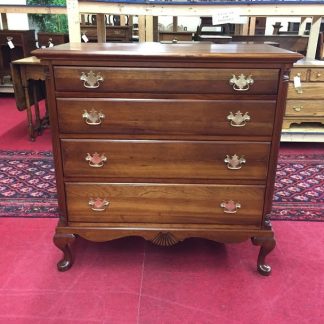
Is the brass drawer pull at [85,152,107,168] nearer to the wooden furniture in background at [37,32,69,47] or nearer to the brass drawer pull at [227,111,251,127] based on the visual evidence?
the brass drawer pull at [227,111,251,127]

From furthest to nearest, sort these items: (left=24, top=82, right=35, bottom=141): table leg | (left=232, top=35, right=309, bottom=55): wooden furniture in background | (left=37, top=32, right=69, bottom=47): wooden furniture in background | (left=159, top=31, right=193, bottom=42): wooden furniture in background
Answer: (left=37, top=32, right=69, bottom=47): wooden furniture in background
(left=159, top=31, right=193, bottom=42): wooden furniture in background
(left=232, top=35, right=309, bottom=55): wooden furniture in background
(left=24, top=82, right=35, bottom=141): table leg

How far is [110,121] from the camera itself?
1380 mm

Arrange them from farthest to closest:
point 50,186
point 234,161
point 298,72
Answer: point 298,72, point 50,186, point 234,161

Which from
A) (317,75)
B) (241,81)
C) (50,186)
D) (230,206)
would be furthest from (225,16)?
(50,186)

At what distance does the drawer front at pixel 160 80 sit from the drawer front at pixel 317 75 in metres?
1.74

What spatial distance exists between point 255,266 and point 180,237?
16.4 inches

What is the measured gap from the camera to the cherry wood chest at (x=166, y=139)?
4.29 feet

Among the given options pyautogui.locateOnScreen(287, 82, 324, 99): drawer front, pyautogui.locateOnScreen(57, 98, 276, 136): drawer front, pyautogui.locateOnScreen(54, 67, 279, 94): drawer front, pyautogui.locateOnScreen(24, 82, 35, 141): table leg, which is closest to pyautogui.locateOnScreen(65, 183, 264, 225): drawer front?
pyautogui.locateOnScreen(57, 98, 276, 136): drawer front

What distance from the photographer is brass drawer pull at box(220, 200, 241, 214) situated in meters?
1.49

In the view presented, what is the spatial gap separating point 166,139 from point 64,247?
665 millimetres

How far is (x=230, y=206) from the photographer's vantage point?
1492 millimetres

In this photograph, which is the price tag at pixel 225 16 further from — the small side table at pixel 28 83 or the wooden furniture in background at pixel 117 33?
the wooden furniture in background at pixel 117 33

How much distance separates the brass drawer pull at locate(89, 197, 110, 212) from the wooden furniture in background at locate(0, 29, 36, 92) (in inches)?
151

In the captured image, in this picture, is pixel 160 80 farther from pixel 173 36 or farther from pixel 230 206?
pixel 173 36
